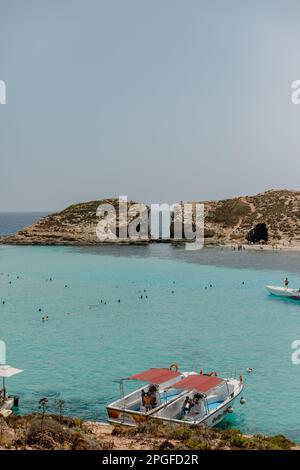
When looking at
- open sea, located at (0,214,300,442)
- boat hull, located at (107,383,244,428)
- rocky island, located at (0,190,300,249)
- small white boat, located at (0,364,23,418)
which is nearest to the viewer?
boat hull, located at (107,383,244,428)

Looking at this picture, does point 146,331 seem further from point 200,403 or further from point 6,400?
point 6,400

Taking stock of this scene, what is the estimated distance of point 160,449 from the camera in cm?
1595

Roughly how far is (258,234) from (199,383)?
97498 millimetres

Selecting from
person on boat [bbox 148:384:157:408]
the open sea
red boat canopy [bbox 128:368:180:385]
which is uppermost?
red boat canopy [bbox 128:368:180:385]

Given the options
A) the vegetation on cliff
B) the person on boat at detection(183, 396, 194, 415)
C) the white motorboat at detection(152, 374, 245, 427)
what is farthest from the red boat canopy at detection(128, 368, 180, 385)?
the vegetation on cliff

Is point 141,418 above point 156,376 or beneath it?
beneath

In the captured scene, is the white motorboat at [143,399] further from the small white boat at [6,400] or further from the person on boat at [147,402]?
the small white boat at [6,400]

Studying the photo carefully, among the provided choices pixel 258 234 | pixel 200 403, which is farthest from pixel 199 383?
pixel 258 234

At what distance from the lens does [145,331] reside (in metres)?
39.8

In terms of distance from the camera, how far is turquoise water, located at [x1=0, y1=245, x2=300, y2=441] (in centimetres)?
2633

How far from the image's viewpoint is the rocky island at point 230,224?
118062 millimetres

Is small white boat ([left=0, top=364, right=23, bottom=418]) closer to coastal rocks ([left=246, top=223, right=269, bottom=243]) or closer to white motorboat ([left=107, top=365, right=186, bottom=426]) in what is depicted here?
white motorboat ([left=107, top=365, right=186, bottom=426])

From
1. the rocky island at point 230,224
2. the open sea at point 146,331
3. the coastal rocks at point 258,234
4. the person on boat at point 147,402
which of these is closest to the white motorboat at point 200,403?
the person on boat at point 147,402

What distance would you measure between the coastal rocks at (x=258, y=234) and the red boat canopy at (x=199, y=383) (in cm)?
9569
